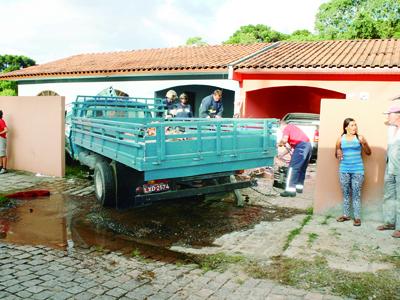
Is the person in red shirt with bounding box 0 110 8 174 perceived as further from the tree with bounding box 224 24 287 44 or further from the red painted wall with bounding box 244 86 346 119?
the tree with bounding box 224 24 287 44

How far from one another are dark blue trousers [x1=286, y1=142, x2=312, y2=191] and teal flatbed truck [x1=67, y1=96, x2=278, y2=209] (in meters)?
1.16

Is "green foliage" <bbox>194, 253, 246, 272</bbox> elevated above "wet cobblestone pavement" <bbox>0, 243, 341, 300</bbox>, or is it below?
above

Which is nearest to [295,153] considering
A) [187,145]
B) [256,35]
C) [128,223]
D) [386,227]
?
[386,227]

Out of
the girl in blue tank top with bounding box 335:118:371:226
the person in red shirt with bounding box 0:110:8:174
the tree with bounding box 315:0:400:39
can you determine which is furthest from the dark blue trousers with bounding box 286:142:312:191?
the tree with bounding box 315:0:400:39

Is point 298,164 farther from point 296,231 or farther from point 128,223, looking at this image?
point 128,223

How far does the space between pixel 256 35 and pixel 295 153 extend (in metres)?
27.5

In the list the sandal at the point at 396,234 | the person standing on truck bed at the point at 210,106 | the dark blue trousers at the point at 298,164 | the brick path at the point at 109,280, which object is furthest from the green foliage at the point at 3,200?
the sandal at the point at 396,234

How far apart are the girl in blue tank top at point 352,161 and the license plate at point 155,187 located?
249cm

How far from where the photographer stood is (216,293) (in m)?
3.69

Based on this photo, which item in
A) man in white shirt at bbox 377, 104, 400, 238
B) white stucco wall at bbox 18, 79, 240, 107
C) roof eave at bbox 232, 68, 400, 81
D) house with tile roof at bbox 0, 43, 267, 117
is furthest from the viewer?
house with tile roof at bbox 0, 43, 267, 117

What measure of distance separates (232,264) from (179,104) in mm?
5274

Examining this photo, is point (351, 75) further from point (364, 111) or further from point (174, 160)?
point (174, 160)

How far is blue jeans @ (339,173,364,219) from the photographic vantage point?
5590mm

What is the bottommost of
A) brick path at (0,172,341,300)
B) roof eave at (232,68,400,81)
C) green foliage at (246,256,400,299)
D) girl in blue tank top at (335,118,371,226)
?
brick path at (0,172,341,300)
